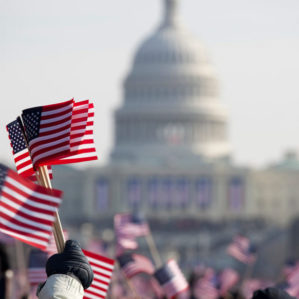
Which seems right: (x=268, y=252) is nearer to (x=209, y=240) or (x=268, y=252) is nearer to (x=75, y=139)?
(x=209, y=240)

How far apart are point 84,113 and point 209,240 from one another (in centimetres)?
15292

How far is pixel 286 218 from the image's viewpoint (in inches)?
7854

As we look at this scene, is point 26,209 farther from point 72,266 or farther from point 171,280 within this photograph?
point 171,280

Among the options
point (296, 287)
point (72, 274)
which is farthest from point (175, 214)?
point (72, 274)

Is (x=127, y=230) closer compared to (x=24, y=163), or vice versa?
(x=24, y=163)

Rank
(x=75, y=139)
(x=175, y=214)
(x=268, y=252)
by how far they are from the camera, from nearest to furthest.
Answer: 1. (x=75, y=139)
2. (x=268, y=252)
3. (x=175, y=214)

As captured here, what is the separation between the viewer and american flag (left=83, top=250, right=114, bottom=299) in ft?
55.7

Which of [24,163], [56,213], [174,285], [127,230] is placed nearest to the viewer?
[56,213]

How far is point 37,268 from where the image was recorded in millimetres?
21406

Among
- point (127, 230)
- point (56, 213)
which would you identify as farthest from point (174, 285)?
point (127, 230)

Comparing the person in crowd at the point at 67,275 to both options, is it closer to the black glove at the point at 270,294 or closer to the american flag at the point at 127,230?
the black glove at the point at 270,294

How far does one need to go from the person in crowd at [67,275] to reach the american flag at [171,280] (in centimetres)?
1091

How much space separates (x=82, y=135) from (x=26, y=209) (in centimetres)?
140

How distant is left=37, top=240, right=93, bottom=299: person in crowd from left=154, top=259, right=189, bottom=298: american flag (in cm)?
1091
